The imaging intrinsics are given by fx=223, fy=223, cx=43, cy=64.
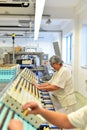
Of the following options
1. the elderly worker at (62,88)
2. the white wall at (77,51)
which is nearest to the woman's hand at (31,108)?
the elderly worker at (62,88)

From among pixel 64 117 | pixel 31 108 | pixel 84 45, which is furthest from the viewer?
pixel 84 45

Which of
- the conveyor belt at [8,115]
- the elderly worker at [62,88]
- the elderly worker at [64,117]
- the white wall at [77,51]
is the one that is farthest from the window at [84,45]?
the conveyor belt at [8,115]

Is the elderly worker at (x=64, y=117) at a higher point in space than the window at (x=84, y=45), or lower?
lower

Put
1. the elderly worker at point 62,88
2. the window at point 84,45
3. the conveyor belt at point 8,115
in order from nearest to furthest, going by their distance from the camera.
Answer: the conveyor belt at point 8,115 < the elderly worker at point 62,88 < the window at point 84,45

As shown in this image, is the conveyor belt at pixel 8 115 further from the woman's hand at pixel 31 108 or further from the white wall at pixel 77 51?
the white wall at pixel 77 51

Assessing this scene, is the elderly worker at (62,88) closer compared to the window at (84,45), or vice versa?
the elderly worker at (62,88)

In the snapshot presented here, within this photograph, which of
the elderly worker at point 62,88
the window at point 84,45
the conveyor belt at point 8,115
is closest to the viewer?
the conveyor belt at point 8,115

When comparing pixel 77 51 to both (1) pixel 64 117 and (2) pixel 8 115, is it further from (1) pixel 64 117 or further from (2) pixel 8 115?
(2) pixel 8 115

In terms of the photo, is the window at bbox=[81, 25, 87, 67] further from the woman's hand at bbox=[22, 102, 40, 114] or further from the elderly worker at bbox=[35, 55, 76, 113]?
the woman's hand at bbox=[22, 102, 40, 114]

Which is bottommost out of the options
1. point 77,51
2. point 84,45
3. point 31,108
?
point 31,108

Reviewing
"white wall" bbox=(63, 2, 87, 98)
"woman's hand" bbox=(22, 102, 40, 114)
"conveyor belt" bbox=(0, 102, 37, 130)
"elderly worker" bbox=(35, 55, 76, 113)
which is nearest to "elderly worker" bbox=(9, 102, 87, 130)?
"woman's hand" bbox=(22, 102, 40, 114)

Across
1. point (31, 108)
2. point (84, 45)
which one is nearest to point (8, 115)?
point (31, 108)

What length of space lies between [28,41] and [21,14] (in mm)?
9481

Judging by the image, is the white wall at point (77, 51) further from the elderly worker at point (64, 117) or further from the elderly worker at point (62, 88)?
the elderly worker at point (64, 117)
